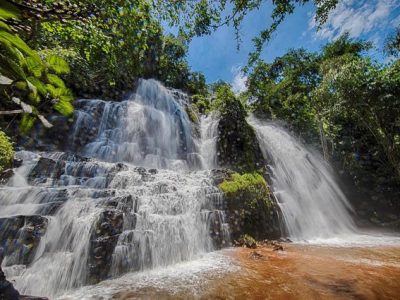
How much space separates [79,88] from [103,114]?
250 cm

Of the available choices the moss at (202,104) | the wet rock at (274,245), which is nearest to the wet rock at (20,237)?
the wet rock at (274,245)

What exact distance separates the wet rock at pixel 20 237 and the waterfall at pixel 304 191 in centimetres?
696

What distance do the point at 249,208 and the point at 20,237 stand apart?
559cm

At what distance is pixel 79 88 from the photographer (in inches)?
478

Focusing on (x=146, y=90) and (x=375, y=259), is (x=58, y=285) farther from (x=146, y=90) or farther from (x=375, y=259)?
(x=146, y=90)

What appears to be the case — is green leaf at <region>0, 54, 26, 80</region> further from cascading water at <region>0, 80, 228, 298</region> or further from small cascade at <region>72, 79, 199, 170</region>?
small cascade at <region>72, 79, 199, 170</region>

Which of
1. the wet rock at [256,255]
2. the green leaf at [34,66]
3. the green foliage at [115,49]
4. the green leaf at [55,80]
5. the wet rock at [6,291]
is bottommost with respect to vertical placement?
the wet rock at [6,291]

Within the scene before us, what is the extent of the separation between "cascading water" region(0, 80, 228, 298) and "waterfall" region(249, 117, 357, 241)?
11.8 ft

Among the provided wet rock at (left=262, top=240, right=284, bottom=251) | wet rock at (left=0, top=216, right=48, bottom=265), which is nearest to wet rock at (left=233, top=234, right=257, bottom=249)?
wet rock at (left=262, top=240, right=284, bottom=251)

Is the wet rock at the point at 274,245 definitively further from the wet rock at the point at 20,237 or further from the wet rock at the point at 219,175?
the wet rock at the point at 20,237

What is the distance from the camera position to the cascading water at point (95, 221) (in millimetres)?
3793

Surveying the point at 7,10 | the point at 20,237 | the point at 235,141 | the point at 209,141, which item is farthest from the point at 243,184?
the point at 7,10

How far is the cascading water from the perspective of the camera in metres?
3.79

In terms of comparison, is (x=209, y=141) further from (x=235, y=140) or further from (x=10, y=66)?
(x=10, y=66)
